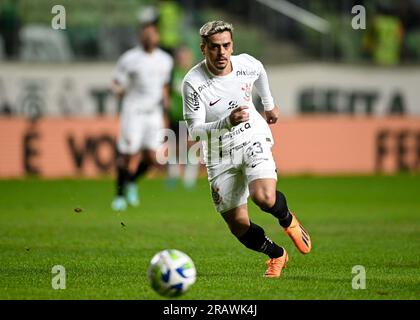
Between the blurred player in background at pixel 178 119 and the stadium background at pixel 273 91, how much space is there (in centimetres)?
43

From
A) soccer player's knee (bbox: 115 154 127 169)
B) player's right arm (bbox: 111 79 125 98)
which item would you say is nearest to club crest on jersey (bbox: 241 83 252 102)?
player's right arm (bbox: 111 79 125 98)

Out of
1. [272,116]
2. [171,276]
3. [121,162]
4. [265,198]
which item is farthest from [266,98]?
[121,162]

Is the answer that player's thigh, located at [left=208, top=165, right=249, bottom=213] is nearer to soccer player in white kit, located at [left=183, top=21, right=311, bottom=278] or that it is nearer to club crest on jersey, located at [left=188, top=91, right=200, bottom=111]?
soccer player in white kit, located at [left=183, top=21, right=311, bottom=278]

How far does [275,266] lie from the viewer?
9281mm

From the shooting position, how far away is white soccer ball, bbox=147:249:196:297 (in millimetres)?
7797

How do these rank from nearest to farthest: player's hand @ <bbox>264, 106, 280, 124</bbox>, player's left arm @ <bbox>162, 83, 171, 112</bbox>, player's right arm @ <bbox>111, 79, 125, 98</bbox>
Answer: player's hand @ <bbox>264, 106, 280, 124</bbox>, player's right arm @ <bbox>111, 79, 125, 98</bbox>, player's left arm @ <bbox>162, 83, 171, 112</bbox>

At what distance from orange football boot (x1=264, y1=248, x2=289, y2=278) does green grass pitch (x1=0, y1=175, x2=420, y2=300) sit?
81 millimetres

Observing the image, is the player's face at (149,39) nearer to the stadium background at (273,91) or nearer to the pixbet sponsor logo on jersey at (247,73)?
the stadium background at (273,91)

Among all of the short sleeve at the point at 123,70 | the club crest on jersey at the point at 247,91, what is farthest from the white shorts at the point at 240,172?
the short sleeve at the point at 123,70

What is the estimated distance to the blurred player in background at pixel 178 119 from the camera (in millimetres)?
21500

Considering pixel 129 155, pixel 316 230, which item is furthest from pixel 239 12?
pixel 316 230

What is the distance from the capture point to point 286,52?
26953 mm

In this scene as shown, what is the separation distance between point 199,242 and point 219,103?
3.18 m

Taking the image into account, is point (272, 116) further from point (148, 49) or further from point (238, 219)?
point (148, 49)
